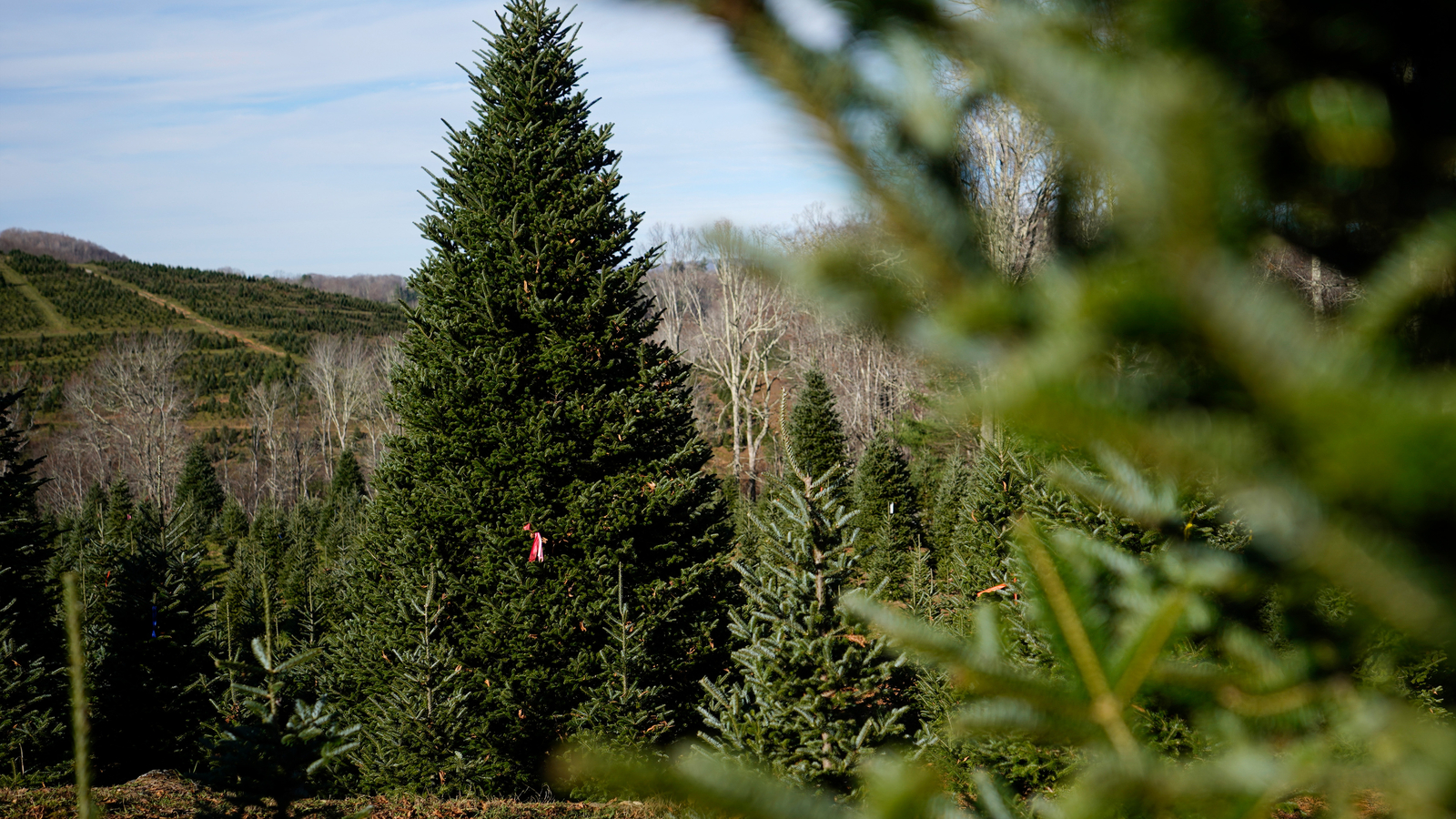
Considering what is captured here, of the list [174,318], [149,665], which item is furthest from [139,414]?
[174,318]

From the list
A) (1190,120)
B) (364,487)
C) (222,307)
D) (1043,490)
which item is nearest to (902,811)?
(1190,120)

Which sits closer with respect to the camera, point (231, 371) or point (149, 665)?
point (149, 665)

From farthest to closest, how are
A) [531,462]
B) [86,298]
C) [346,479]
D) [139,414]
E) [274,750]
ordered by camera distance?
1. [86,298]
2. [139,414]
3. [346,479]
4. [531,462]
5. [274,750]

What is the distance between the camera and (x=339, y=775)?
8086mm

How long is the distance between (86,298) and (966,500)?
7335 centimetres

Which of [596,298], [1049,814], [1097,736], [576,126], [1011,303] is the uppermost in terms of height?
[576,126]

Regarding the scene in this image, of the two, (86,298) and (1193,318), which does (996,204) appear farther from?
(86,298)

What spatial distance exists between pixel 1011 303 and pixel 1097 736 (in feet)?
1.49

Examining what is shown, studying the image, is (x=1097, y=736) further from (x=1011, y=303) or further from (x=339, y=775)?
(x=339, y=775)

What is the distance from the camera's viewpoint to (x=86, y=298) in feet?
199

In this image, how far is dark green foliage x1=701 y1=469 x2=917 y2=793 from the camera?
425cm

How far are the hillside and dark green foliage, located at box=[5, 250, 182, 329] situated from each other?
0.07m

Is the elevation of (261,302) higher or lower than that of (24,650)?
higher

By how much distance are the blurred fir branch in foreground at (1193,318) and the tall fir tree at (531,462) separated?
648cm
